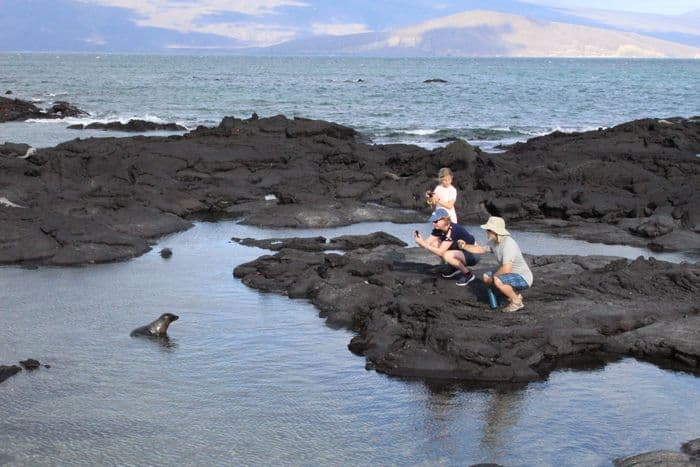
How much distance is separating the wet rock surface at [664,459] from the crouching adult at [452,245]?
5398mm

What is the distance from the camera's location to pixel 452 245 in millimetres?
14852

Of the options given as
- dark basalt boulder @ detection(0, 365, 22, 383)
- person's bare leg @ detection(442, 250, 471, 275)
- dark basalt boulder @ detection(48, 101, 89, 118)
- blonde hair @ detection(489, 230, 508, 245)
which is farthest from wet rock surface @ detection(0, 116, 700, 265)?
dark basalt boulder @ detection(48, 101, 89, 118)

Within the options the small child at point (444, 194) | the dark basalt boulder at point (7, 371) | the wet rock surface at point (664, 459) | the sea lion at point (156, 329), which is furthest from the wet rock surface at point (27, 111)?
the wet rock surface at point (664, 459)

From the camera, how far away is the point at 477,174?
2712 cm

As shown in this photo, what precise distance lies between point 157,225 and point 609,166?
1252cm

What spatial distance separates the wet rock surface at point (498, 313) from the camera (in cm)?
1234

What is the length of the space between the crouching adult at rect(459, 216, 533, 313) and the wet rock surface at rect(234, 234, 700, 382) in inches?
10.8

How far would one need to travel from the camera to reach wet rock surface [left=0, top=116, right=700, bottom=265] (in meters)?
20.0

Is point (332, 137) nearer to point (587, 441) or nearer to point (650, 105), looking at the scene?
point (587, 441)

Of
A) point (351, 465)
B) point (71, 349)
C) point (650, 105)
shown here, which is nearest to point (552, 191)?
point (71, 349)

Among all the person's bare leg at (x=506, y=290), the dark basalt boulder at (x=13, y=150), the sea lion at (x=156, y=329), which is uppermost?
the person's bare leg at (x=506, y=290)

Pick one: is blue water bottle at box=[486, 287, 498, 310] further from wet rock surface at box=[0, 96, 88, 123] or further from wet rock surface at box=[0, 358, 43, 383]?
wet rock surface at box=[0, 96, 88, 123]

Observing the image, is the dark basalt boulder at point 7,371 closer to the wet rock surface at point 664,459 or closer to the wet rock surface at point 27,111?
the wet rock surface at point 664,459

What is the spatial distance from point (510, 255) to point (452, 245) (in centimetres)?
161
